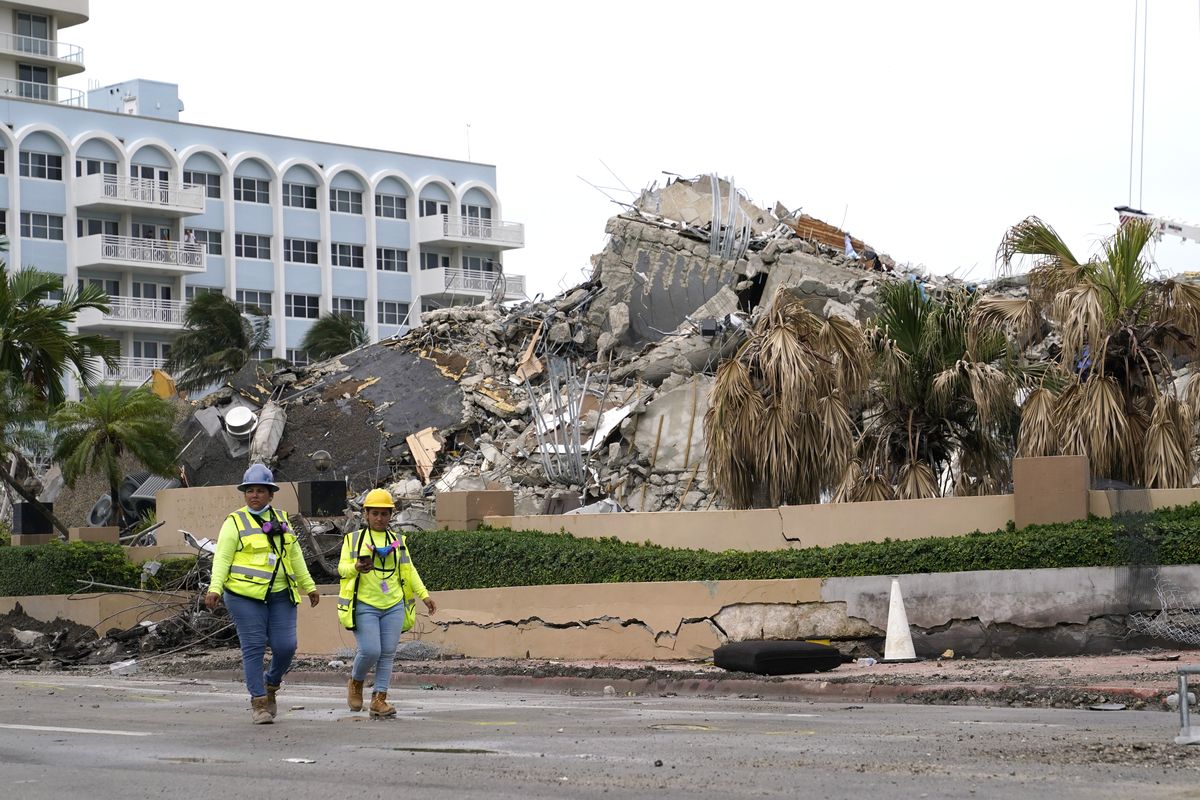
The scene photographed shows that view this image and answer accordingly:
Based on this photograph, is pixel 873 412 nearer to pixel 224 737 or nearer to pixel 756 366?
pixel 756 366

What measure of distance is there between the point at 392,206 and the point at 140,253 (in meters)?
14.2

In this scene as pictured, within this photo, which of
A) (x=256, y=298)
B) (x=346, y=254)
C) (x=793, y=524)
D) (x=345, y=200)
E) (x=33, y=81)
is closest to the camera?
(x=793, y=524)

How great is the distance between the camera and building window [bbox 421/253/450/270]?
256 ft

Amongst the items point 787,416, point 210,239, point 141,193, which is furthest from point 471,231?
point 787,416

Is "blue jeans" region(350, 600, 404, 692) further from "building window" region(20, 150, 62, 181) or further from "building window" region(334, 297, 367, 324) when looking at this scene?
"building window" region(334, 297, 367, 324)

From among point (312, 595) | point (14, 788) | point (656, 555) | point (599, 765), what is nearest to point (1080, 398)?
point (656, 555)

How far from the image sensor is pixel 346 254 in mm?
75562

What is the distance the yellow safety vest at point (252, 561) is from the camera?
37.5 ft

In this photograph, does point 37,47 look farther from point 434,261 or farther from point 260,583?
point 260,583

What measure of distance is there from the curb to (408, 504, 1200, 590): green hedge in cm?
261

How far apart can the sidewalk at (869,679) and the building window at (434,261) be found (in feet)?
201

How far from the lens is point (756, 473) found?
789 inches

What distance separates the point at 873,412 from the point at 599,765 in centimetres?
1356

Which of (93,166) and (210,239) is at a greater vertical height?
(93,166)
